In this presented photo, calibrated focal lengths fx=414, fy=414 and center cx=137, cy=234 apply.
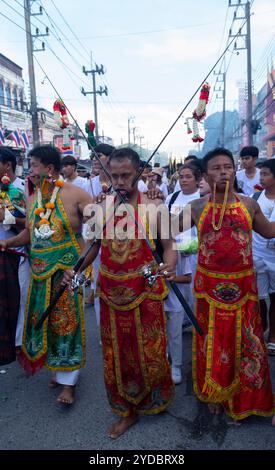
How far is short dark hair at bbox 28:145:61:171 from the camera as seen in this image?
3316 mm

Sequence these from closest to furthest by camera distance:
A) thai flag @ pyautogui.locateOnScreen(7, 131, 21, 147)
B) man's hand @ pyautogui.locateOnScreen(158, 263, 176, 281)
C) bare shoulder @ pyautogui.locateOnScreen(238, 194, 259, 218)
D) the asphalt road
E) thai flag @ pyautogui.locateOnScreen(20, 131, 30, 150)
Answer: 1. man's hand @ pyautogui.locateOnScreen(158, 263, 176, 281)
2. the asphalt road
3. bare shoulder @ pyautogui.locateOnScreen(238, 194, 259, 218)
4. thai flag @ pyautogui.locateOnScreen(7, 131, 21, 147)
5. thai flag @ pyautogui.locateOnScreen(20, 131, 30, 150)

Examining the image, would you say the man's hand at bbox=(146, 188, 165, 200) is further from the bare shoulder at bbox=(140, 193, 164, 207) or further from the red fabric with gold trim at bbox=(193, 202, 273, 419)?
the red fabric with gold trim at bbox=(193, 202, 273, 419)

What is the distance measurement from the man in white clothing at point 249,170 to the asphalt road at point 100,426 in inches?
144

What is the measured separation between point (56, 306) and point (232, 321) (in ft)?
4.44

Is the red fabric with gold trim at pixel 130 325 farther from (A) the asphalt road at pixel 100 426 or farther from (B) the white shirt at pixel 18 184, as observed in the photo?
(B) the white shirt at pixel 18 184

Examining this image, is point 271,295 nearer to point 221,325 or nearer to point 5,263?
point 221,325

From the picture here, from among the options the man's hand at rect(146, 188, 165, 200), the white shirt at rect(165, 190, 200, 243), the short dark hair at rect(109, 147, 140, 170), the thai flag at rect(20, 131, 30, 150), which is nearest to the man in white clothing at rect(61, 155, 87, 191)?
the white shirt at rect(165, 190, 200, 243)

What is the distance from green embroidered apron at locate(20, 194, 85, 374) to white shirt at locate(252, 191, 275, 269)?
1916 millimetres

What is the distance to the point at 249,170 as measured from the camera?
6.55m

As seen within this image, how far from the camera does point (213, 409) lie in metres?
3.13

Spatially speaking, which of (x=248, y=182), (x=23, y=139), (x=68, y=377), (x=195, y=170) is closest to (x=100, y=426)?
(x=68, y=377)

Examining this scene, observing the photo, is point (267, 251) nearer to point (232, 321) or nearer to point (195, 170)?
point (195, 170)
